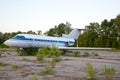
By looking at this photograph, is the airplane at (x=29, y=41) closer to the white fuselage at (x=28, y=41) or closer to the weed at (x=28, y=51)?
the white fuselage at (x=28, y=41)

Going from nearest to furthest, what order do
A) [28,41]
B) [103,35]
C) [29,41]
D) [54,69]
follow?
1. [54,69]
2. [28,41]
3. [29,41]
4. [103,35]

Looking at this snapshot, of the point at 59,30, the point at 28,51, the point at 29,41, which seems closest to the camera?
the point at 28,51

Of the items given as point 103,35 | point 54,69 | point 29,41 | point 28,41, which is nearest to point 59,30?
point 103,35

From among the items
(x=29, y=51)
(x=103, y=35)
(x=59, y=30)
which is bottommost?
(x=29, y=51)

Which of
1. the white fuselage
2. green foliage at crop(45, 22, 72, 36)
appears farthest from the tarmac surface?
green foliage at crop(45, 22, 72, 36)

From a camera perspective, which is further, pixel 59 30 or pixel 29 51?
pixel 59 30

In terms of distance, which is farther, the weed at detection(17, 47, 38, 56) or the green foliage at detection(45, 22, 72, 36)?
the green foliage at detection(45, 22, 72, 36)

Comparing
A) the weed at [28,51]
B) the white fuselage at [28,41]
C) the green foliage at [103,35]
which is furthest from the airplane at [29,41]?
the green foliage at [103,35]

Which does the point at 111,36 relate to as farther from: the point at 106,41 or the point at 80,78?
the point at 80,78

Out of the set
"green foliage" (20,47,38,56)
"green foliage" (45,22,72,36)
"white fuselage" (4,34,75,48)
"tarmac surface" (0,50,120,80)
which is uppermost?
"green foliage" (45,22,72,36)

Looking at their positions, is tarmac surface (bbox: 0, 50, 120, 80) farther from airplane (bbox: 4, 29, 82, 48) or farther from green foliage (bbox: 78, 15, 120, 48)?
green foliage (bbox: 78, 15, 120, 48)

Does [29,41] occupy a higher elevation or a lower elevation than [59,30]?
lower

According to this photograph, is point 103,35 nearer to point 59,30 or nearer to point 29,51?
point 59,30

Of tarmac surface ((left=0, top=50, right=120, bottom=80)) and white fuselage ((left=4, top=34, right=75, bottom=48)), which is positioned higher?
white fuselage ((left=4, top=34, right=75, bottom=48))
